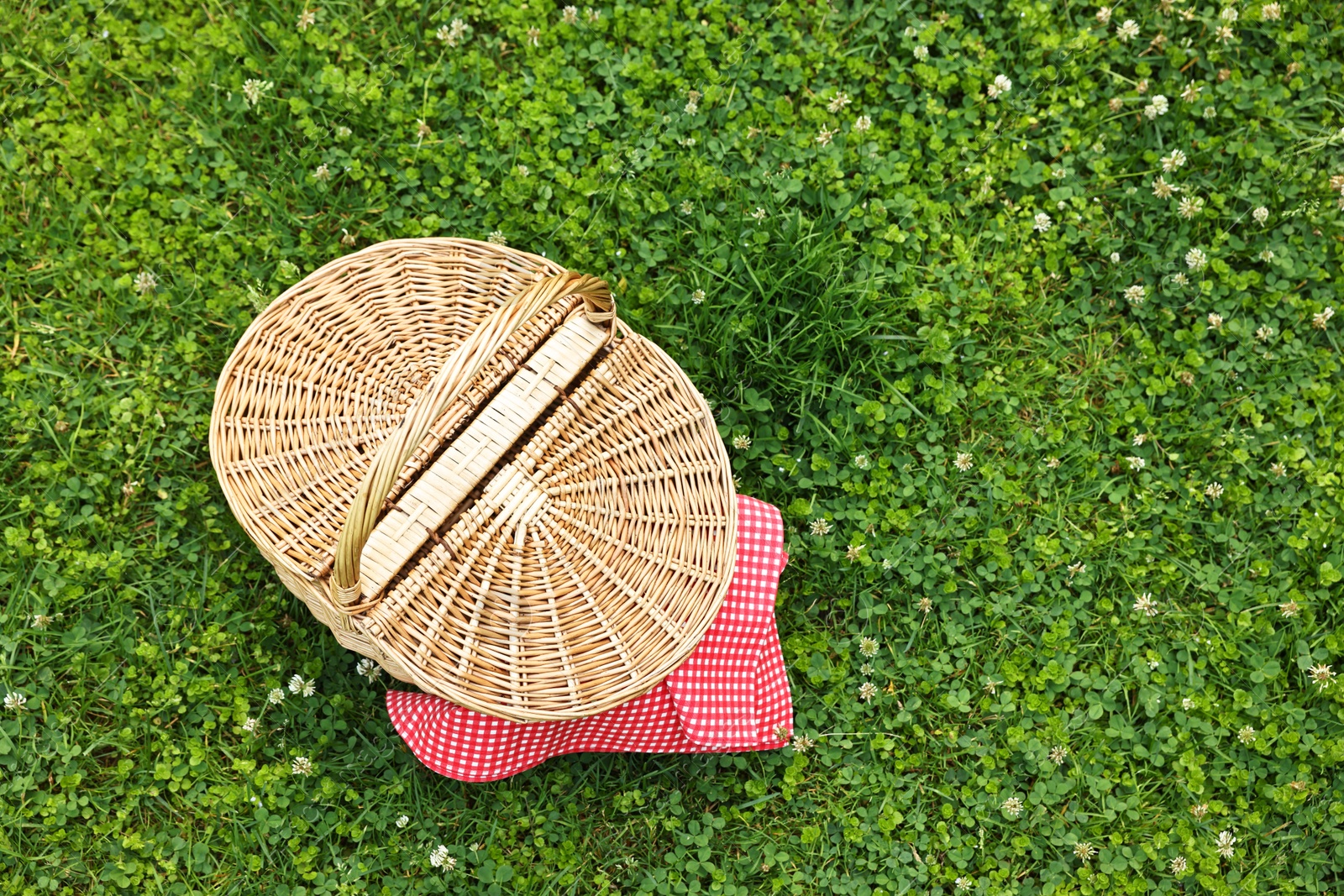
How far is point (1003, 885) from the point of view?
131 inches

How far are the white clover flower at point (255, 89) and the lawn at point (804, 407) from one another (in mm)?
81

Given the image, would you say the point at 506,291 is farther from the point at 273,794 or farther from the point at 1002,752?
the point at 1002,752

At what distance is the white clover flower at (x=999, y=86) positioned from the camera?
3.86 metres

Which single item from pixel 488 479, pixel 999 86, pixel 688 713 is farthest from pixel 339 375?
pixel 999 86

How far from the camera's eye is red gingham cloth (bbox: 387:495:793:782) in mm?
2979

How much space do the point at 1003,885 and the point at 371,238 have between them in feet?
10.5

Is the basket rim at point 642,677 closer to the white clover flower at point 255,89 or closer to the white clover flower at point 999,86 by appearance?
the white clover flower at point 255,89

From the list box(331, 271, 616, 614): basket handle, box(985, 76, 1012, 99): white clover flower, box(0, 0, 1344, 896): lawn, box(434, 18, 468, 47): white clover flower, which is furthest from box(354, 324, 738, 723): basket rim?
box(985, 76, 1012, 99): white clover flower

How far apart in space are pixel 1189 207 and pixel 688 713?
2.75 metres

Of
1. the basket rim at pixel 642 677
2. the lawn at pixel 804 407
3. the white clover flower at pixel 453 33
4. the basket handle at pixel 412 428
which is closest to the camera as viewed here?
the basket handle at pixel 412 428

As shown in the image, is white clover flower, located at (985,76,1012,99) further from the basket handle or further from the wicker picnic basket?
the basket handle

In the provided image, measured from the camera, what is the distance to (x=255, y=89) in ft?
12.0

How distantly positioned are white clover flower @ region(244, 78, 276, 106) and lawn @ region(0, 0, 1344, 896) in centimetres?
8

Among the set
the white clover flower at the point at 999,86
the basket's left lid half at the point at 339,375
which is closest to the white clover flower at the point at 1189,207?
the white clover flower at the point at 999,86
